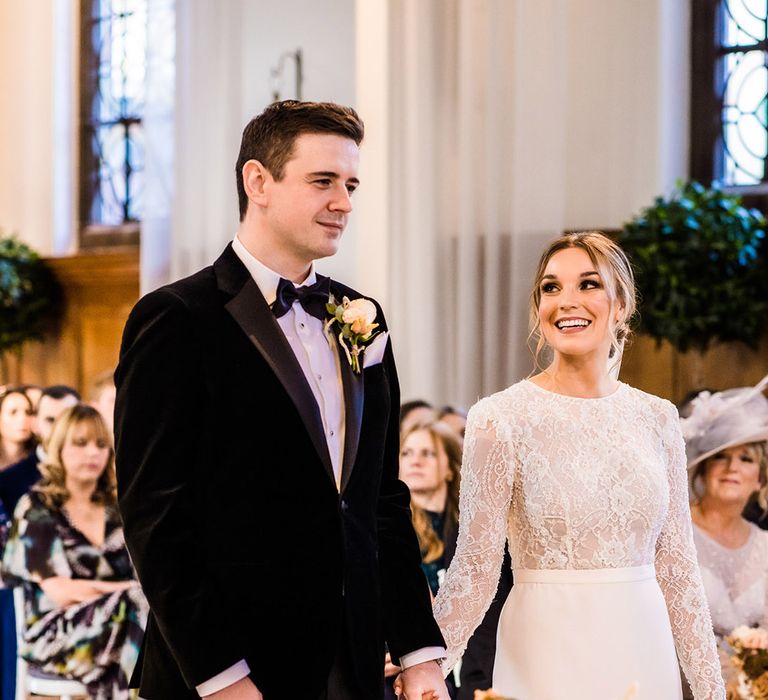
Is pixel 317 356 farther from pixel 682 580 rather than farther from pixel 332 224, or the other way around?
pixel 682 580

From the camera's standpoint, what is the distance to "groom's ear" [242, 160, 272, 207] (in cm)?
254

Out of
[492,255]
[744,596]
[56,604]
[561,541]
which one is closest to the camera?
[561,541]

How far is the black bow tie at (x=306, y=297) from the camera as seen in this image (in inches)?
101

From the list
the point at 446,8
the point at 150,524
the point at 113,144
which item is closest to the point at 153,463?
the point at 150,524

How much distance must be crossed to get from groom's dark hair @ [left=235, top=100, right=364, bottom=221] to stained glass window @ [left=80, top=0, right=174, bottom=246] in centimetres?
656

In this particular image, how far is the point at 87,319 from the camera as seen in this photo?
906cm

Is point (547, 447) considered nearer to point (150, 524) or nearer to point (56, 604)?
point (150, 524)

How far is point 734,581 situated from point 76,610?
261 centimetres

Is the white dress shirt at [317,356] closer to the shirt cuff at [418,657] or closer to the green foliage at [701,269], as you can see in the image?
the shirt cuff at [418,657]

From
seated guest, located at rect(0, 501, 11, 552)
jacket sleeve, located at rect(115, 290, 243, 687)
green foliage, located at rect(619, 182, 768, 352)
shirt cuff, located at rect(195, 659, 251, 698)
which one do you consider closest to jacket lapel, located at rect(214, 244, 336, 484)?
jacket sleeve, located at rect(115, 290, 243, 687)

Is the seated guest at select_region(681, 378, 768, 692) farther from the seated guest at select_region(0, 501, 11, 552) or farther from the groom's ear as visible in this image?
the seated guest at select_region(0, 501, 11, 552)

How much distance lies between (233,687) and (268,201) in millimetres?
882

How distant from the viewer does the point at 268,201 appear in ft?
8.31

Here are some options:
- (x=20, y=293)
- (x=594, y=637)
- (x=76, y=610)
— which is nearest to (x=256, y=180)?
(x=594, y=637)
